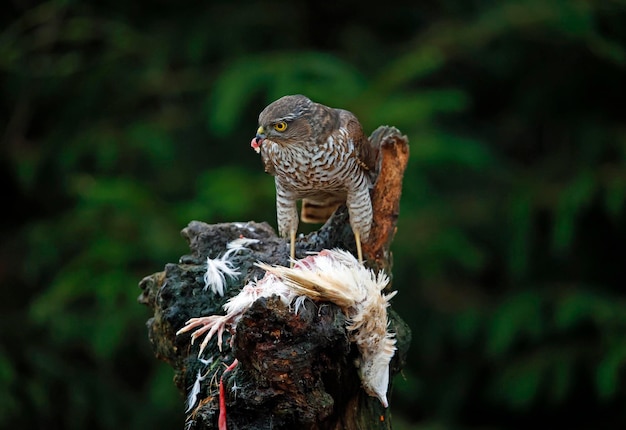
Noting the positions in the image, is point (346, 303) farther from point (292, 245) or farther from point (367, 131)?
point (367, 131)

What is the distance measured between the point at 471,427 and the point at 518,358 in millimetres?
951

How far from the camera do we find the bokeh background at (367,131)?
600 centimetres

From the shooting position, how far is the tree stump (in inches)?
99.8

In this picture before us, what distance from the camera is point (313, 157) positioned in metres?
3.36

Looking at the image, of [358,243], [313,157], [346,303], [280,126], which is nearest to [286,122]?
[280,126]

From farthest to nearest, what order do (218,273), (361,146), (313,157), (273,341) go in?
(361,146)
(313,157)
(218,273)
(273,341)

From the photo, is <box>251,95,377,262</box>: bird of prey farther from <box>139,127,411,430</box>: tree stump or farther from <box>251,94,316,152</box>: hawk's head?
<box>139,127,411,430</box>: tree stump

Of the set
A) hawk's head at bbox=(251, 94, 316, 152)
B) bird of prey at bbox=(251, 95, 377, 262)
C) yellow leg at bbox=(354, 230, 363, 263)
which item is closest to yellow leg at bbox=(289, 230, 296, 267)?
bird of prey at bbox=(251, 95, 377, 262)

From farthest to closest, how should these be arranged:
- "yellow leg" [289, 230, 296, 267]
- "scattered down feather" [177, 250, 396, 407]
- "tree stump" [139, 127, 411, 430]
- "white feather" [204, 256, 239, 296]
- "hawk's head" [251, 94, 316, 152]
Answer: "yellow leg" [289, 230, 296, 267] → "hawk's head" [251, 94, 316, 152] → "white feather" [204, 256, 239, 296] → "scattered down feather" [177, 250, 396, 407] → "tree stump" [139, 127, 411, 430]

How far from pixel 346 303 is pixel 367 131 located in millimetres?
3193

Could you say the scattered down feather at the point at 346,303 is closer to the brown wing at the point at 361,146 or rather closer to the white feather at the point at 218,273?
the white feather at the point at 218,273

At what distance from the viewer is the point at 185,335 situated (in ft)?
9.78

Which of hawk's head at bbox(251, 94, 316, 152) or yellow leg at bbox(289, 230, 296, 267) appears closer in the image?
hawk's head at bbox(251, 94, 316, 152)

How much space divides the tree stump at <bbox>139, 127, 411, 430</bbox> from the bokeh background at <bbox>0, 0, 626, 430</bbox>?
219 cm
